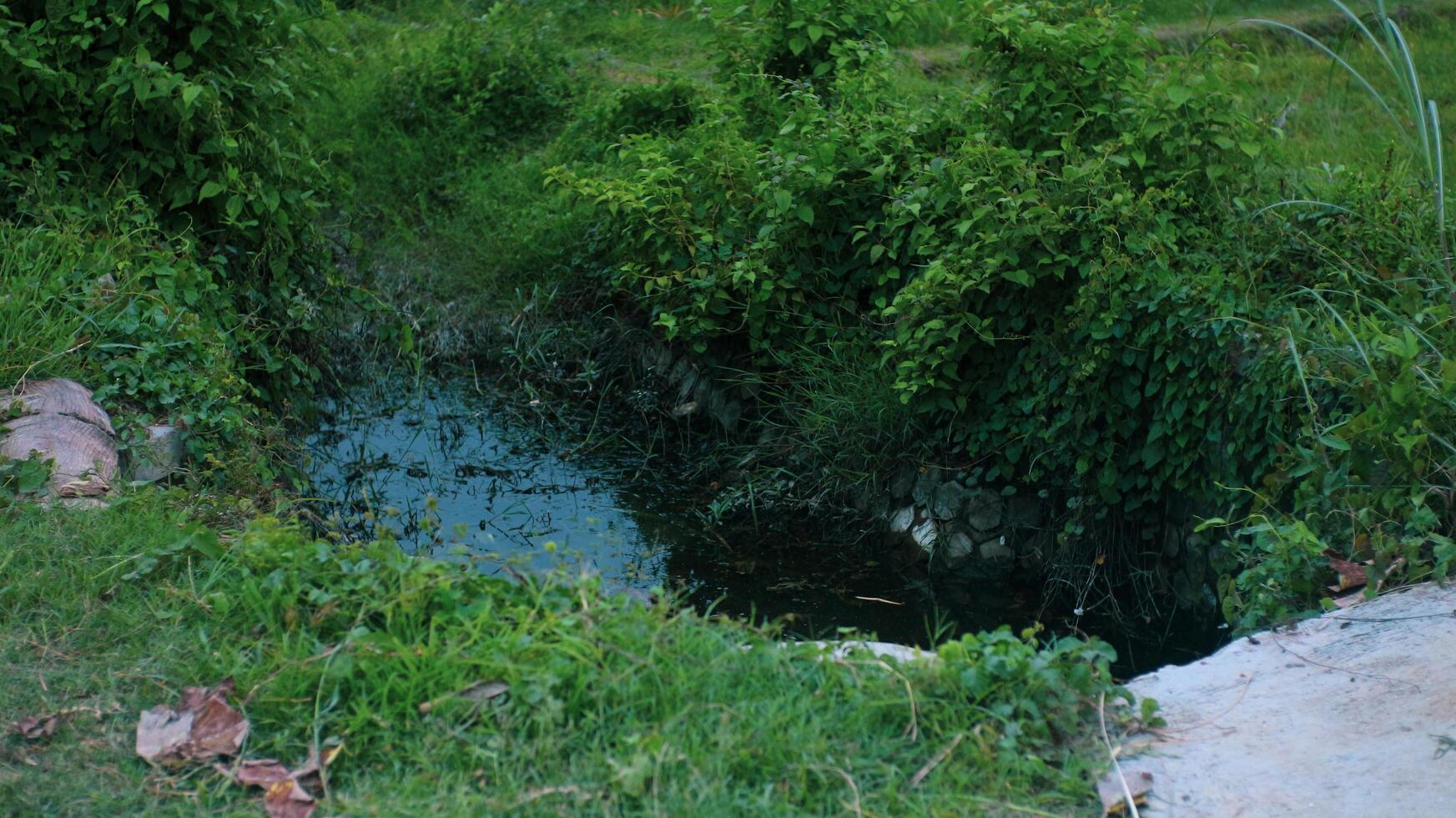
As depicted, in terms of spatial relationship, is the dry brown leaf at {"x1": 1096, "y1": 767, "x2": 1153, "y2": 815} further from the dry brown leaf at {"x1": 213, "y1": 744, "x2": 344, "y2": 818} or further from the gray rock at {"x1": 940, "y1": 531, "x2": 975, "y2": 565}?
the gray rock at {"x1": 940, "y1": 531, "x2": 975, "y2": 565}

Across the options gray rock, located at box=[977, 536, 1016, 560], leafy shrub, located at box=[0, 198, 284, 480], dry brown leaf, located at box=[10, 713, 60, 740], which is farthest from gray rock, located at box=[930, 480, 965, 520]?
dry brown leaf, located at box=[10, 713, 60, 740]

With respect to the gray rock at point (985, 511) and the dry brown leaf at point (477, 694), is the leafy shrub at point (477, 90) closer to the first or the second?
the gray rock at point (985, 511)

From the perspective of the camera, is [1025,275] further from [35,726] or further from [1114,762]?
[35,726]

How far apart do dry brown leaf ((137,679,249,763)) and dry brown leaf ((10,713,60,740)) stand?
0.55 feet

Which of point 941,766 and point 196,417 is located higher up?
point 941,766

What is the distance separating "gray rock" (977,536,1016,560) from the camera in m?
4.91

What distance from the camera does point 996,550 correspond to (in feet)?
16.1

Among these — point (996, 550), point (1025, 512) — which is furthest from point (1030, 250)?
point (996, 550)

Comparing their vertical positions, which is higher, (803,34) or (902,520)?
(803,34)

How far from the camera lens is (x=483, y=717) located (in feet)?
8.09

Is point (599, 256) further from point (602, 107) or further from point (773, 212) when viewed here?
point (773, 212)

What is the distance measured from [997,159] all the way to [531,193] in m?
3.57

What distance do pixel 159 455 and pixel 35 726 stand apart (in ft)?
4.76

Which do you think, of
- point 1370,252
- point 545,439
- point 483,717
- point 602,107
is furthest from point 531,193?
point 483,717
